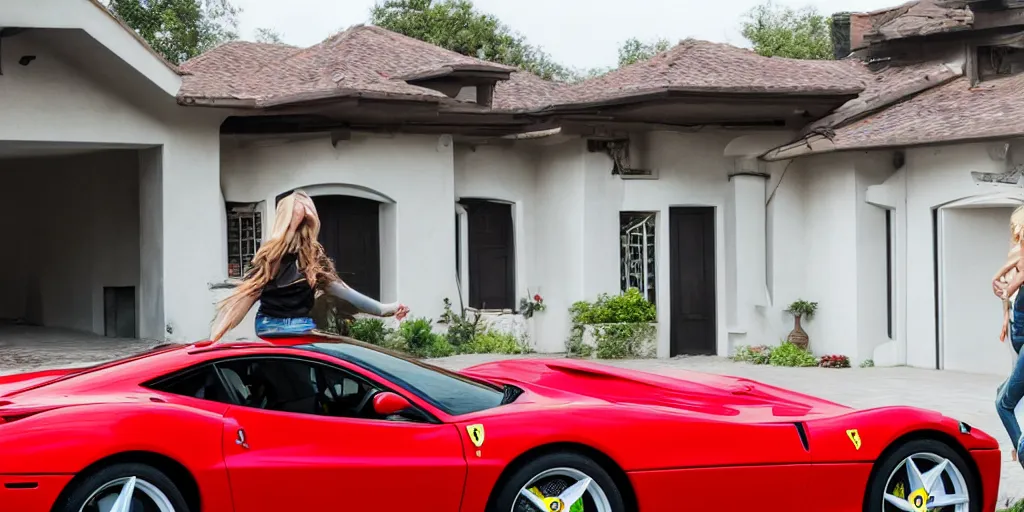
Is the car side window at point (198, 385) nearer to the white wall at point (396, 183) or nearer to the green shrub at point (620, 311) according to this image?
the white wall at point (396, 183)

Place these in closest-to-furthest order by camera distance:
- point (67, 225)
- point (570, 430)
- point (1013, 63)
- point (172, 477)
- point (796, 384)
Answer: point (172, 477) → point (570, 430) → point (796, 384) → point (1013, 63) → point (67, 225)

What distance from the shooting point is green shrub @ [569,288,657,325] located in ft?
53.3

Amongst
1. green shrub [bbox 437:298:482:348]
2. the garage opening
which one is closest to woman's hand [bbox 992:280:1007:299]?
green shrub [bbox 437:298:482:348]

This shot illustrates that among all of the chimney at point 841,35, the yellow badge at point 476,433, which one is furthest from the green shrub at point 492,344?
the yellow badge at point 476,433

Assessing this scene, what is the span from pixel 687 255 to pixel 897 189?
3022 mm

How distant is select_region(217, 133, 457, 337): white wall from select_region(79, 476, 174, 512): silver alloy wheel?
10.5 m

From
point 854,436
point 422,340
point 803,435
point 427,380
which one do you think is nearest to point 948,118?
point 422,340

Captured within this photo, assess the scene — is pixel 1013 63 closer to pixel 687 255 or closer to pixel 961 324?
pixel 961 324

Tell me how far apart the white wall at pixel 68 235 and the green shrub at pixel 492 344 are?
4.83 metres

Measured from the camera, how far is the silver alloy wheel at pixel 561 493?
17.7ft

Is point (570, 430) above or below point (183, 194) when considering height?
below

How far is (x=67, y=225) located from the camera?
18.9m

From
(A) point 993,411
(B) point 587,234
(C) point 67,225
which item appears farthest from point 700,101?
(C) point 67,225

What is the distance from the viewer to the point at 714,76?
15.6 metres
